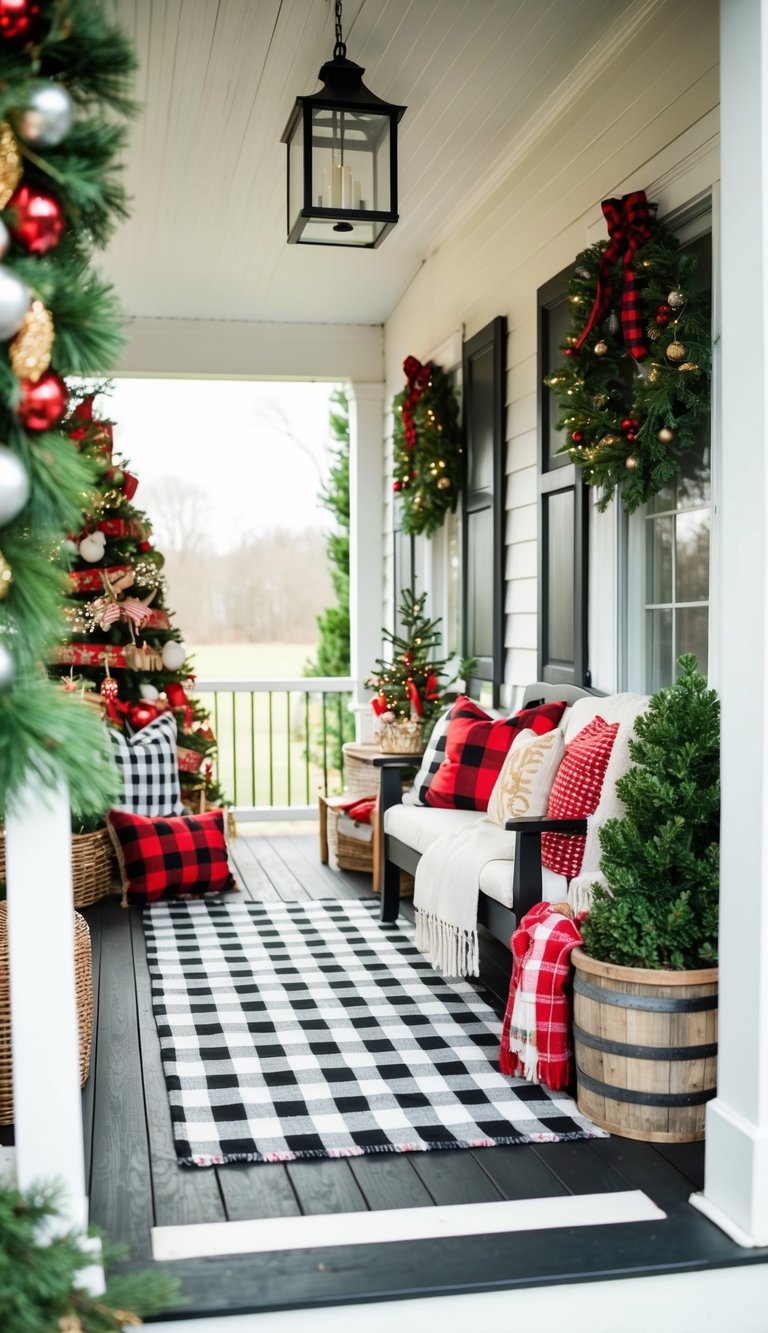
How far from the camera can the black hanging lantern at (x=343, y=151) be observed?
368 centimetres

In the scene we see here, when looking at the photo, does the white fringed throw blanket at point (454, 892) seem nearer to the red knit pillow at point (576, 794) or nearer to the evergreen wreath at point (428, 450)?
the red knit pillow at point (576, 794)

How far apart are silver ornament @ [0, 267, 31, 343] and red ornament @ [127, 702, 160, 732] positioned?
4.12m

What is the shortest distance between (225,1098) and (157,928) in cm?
182

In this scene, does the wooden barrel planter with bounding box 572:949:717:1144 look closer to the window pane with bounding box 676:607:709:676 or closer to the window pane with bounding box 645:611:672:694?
the window pane with bounding box 676:607:709:676

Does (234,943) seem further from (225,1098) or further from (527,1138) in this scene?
(527,1138)

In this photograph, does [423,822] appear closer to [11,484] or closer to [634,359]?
[634,359]

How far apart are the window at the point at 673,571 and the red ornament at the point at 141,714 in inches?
100

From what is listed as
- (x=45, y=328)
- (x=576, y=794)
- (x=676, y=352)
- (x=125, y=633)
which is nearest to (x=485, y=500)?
(x=125, y=633)

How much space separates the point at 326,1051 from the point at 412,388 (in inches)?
148

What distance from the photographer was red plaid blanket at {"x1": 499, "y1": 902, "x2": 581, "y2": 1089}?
113 inches

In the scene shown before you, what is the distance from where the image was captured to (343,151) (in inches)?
148

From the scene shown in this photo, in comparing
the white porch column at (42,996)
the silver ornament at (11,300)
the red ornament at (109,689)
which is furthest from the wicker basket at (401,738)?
the silver ornament at (11,300)

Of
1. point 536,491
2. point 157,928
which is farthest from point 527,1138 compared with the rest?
point 536,491

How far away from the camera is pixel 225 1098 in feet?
9.61
